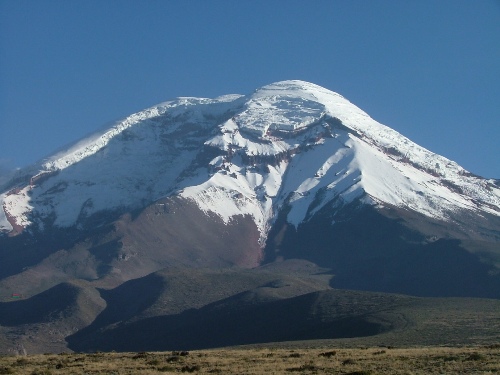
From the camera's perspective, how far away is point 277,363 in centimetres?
5600

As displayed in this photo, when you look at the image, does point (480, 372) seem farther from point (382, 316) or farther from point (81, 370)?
point (382, 316)

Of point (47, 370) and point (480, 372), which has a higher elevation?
point (47, 370)

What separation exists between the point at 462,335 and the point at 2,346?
131478 mm

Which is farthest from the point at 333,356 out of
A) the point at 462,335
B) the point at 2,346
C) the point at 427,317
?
the point at 2,346

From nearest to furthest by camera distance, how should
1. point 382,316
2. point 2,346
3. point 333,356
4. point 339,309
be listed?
point 333,356, point 382,316, point 339,309, point 2,346

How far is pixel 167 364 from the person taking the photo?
57.4m

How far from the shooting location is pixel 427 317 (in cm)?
13512

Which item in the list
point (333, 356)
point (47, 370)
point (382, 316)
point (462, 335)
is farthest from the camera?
point (382, 316)

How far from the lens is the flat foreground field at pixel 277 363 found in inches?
1997

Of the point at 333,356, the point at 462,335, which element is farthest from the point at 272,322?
the point at 333,356

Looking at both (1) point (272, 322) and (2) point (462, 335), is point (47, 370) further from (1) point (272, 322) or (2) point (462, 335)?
(1) point (272, 322)

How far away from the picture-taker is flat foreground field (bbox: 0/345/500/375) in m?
50.7

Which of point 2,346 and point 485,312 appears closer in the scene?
point 485,312

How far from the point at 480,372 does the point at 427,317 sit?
3535 inches
